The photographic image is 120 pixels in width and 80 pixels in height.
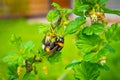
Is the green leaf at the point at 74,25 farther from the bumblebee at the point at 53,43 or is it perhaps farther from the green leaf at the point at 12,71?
the green leaf at the point at 12,71

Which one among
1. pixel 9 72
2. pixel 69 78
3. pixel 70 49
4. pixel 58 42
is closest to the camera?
pixel 58 42

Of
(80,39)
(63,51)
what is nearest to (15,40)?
(80,39)

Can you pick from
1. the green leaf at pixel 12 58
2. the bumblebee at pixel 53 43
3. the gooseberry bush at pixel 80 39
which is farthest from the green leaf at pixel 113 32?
the green leaf at pixel 12 58

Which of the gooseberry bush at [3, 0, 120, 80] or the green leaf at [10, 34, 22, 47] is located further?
the green leaf at [10, 34, 22, 47]

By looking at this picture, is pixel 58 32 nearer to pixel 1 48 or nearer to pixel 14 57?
pixel 14 57

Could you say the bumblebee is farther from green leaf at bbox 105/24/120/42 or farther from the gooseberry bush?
green leaf at bbox 105/24/120/42

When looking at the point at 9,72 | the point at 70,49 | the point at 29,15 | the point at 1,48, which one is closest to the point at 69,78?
the point at 9,72

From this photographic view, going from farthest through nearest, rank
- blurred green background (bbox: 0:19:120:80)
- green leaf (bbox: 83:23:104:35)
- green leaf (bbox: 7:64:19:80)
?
blurred green background (bbox: 0:19:120:80), green leaf (bbox: 7:64:19:80), green leaf (bbox: 83:23:104:35)

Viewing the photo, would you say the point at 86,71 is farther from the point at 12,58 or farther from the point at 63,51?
the point at 63,51

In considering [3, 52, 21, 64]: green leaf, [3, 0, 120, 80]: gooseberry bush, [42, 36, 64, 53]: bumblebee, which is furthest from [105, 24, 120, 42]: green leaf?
[3, 52, 21, 64]: green leaf
